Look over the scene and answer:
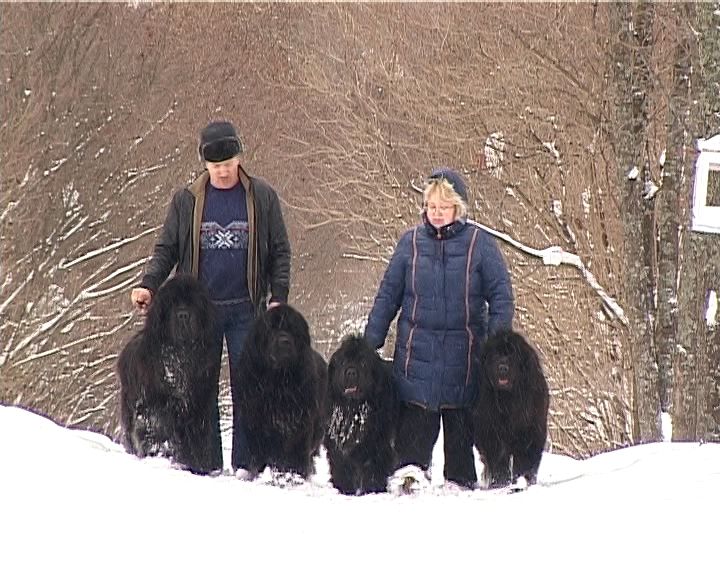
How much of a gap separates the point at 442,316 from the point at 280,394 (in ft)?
3.35

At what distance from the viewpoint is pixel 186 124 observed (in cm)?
Result: 2441

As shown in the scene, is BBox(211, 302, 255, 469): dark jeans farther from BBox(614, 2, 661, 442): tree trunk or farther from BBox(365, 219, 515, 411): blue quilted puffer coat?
BBox(614, 2, 661, 442): tree trunk

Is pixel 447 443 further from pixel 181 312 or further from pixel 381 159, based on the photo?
pixel 381 159

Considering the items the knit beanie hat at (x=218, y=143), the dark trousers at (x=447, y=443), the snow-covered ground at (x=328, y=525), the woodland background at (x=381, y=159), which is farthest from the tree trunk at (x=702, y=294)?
the knit beanie hat at (x=218, y=143)

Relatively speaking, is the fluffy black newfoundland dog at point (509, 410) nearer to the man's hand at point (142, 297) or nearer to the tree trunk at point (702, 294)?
the man's hand at point (142, 297)

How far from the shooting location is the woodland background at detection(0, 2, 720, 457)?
1305 cm

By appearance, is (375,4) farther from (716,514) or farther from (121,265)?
(716,514)

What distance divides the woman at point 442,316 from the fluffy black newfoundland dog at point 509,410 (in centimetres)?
14

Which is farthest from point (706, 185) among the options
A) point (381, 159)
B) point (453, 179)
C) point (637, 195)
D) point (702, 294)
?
point (381, 159)

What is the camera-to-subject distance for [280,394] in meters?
6.18

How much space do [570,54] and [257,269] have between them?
33.2ft

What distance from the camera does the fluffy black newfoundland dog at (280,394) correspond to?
6.05m

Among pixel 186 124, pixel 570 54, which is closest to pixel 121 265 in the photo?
pixel 186 124

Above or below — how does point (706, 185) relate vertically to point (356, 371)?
above
